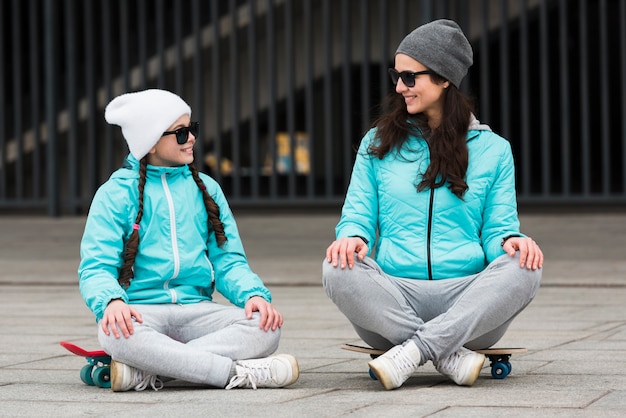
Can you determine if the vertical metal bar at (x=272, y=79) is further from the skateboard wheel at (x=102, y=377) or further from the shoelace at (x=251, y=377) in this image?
the shoelace at (x=251, y=377)

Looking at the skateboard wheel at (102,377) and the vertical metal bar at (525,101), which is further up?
the vertical metal bar at (525,101)

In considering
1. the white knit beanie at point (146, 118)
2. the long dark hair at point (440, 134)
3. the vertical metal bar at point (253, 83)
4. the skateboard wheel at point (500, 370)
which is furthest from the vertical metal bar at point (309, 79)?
the skateboard wheel at point (500, 370)

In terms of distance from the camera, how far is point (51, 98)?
583 inches

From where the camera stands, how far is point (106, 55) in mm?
14641

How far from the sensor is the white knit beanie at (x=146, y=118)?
4.65 meters

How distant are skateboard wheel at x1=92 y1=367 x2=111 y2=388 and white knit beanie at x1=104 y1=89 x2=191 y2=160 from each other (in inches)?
30.2

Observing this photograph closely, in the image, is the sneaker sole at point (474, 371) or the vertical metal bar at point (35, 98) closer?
the sneaker sole at point (474, 371)

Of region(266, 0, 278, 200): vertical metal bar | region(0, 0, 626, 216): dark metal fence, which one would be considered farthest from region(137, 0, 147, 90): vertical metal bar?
region(266, 0, 278, 200): vertical metal bar

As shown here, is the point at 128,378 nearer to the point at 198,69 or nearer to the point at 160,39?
the point at 198,69

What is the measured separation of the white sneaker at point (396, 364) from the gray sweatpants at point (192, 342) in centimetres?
45

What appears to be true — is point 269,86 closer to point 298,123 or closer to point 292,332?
point 292,332

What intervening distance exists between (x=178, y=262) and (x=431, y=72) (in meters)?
1.14

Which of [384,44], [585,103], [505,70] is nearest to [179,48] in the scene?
[384,44]

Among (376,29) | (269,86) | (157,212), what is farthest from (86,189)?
(157,212)
